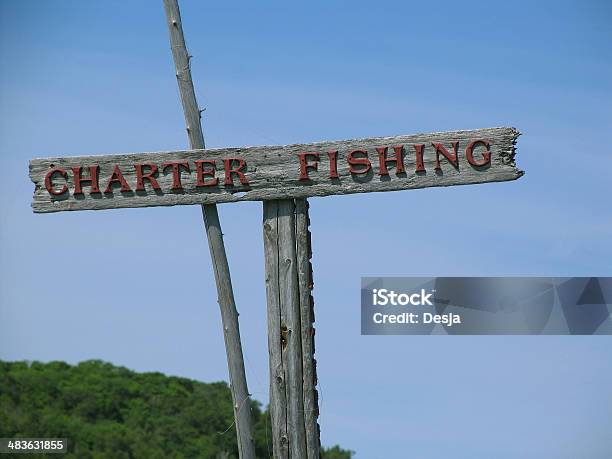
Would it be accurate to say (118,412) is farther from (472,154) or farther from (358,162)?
(472,154)

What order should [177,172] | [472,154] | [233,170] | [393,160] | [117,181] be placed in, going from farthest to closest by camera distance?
[117,181] < [177,172] < [233,170] < [393,160] < [472,154]

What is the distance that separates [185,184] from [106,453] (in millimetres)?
17456

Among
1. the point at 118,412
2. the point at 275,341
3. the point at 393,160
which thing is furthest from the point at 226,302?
the point at 118,412

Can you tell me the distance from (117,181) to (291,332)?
6.74 ft

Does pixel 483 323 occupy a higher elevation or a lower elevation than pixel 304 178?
lower

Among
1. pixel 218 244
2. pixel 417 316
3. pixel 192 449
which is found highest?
pixel 218 244

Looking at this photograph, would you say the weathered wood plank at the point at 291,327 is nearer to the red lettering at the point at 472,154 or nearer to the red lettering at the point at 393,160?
the red lettering at the point at 393,160

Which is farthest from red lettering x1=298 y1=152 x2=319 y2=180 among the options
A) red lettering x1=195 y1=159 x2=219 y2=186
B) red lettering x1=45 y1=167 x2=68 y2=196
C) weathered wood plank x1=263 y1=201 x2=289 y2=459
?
red lettering x1=45 y1=167 x2=68 y2=196

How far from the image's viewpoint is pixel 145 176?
873cm

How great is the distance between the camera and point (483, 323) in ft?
32.9

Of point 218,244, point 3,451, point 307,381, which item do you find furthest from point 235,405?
point 3,451

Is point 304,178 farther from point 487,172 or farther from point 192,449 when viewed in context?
point 192,449

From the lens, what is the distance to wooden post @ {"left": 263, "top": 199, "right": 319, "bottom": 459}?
8438 millimetres

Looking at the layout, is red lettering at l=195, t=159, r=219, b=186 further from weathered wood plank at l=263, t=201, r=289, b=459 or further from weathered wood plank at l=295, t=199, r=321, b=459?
weathered wood plank at l=295, t=199, r=321, b=459
